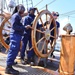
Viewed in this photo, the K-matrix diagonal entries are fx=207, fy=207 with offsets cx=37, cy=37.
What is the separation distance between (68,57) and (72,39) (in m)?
0.29

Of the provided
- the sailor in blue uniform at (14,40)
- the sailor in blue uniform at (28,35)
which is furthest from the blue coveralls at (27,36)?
the sailor in blue uniform at (14,40)

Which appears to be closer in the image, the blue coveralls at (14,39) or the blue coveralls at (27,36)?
the blue coveralls at (14,39)

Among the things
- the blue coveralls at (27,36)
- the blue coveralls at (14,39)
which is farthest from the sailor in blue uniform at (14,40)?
the blue coveralls at (27,36)

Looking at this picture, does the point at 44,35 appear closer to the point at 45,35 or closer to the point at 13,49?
the point at 45,35

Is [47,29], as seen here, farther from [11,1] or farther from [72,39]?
[11,1]

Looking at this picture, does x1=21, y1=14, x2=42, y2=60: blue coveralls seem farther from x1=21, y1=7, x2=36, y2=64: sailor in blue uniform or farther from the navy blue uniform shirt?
the navy blue uniform shirt

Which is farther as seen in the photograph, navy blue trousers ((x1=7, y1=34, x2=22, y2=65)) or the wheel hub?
the wheel hub

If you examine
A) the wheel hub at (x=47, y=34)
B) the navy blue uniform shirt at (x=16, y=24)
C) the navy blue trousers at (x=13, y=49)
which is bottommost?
the navy blue trousers at (x=13, y=49)

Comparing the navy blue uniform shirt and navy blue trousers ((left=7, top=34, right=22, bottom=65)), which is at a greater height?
the navy blue uniform shirt

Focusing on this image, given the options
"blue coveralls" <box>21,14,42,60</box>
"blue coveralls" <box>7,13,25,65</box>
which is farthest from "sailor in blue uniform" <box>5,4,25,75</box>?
"blue coveralls" <box>21,14,42,60</box>

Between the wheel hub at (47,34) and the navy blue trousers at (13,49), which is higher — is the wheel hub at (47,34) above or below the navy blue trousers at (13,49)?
above

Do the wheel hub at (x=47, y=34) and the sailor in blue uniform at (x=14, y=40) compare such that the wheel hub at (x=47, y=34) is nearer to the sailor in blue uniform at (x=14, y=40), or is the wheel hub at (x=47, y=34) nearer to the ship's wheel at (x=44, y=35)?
the ship's wheel at (x=44, y=35)

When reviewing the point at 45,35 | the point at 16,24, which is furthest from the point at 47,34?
the point at 16,24

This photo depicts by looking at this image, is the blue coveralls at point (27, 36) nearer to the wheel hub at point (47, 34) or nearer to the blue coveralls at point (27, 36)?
the blue coveralls at point (27, 36)
